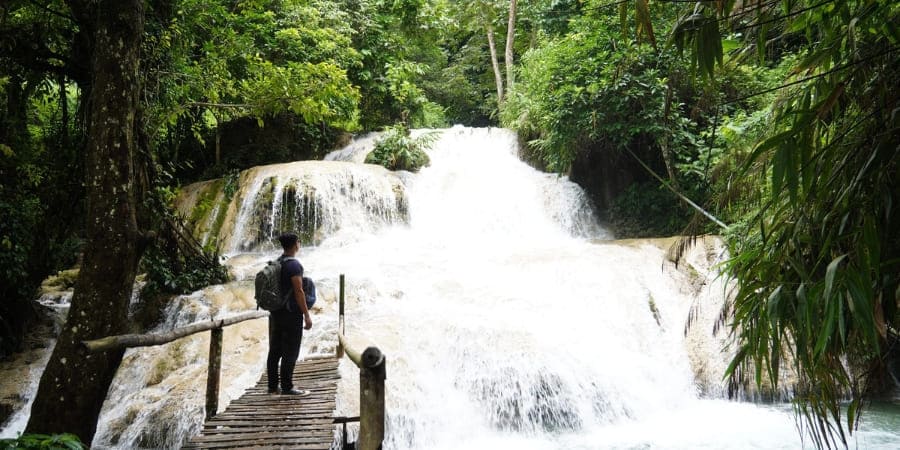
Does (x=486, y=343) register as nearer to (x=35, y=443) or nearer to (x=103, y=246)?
(x=103, y=246)

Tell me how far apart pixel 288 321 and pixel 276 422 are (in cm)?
88

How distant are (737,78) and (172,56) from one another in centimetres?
1077

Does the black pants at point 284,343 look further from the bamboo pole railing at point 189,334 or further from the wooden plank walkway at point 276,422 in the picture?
the bamboo pole railing at point 189,334

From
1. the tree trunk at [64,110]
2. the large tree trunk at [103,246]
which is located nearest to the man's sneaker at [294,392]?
the large tree trunk at [103,246]

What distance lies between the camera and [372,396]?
8.43ft

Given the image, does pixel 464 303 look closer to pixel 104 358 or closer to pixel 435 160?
pixel 104 358

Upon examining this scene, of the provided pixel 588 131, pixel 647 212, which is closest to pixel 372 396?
pixel 588 131

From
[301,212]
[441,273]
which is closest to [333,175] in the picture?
[301,212]

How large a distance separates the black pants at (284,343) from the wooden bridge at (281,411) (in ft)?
0.55

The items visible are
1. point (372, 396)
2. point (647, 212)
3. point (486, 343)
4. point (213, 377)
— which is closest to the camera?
point (372, 396)

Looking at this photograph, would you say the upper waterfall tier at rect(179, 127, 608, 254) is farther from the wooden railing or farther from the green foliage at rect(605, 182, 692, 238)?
the wooden railing

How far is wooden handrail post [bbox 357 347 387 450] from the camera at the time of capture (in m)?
2.57

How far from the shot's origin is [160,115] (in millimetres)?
6840

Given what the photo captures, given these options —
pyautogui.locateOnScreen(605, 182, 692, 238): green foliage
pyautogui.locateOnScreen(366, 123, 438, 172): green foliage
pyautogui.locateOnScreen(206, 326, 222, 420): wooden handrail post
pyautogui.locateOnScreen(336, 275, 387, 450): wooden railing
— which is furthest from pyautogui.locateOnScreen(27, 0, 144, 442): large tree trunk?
pyautogui.locateOnScreen(605, 182, 692, 238): green foliage
